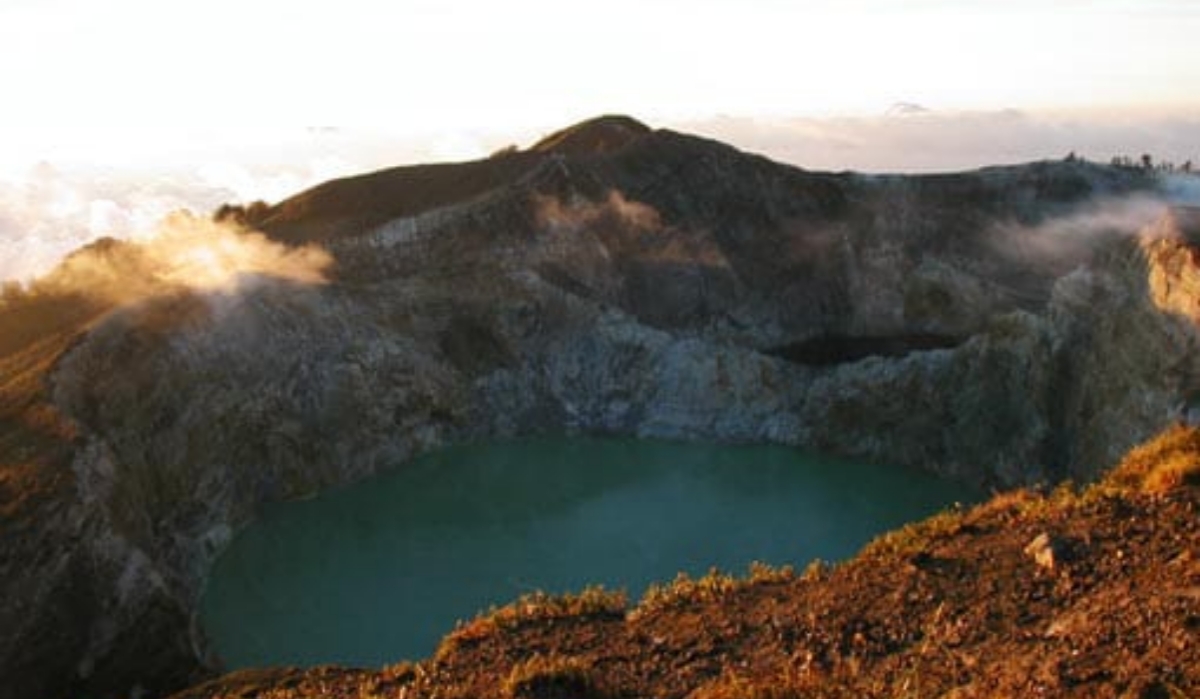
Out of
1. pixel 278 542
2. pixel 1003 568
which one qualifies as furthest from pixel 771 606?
pixel 278 542

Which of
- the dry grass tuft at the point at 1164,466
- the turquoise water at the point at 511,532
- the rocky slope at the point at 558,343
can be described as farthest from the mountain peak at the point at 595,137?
the dry grass tuft at the point at 1164,466

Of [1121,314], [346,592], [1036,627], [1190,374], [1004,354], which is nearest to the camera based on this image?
[1036,627]

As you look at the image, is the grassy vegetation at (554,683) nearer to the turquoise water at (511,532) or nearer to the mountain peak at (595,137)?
the turquoise water at (511,532)

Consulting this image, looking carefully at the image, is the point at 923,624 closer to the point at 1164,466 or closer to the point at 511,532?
the point at 1164,466

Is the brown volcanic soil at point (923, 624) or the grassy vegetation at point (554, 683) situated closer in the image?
the brown volcanic soil at point (923, 624)

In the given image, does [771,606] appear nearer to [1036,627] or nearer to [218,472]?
[1036,627]

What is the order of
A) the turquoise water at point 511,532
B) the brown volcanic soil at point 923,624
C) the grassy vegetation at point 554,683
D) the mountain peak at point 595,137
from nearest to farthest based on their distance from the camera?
the brown volcanic soil at point 923,624 → the grassy vegetation at point 554,683 → the turquoise water at point 511,532 → the mountain peak at point 595,137

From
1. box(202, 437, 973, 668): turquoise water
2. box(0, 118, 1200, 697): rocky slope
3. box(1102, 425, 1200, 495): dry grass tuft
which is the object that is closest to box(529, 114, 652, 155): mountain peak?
box(0, 118, 1200, 697): rocky slope
